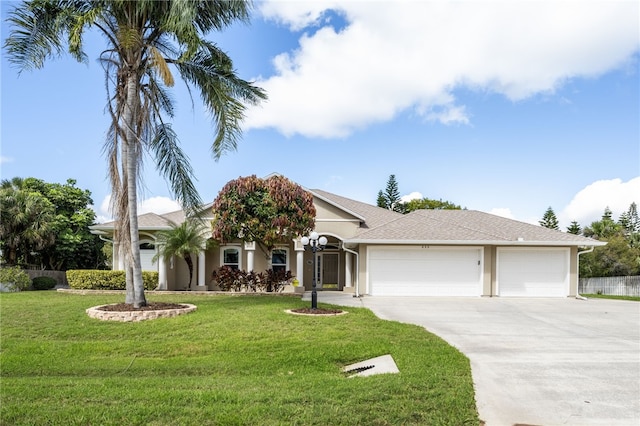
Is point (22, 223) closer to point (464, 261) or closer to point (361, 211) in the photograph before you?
point (361, 211)

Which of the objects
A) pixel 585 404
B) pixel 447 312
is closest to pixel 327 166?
pixel 447 312

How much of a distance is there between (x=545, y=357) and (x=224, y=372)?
5246mm

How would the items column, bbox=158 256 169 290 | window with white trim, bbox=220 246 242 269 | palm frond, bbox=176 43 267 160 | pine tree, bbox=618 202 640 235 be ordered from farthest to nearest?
pine tree, bbox=618 202 640 235
window with white trim, bbox=220 246 242 269
column, bbox=158 256 169 290
palm frond, bbox=176 43 267 160

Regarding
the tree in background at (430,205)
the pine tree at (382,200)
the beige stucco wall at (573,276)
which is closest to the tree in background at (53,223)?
the beige stucco wall at (573,276)

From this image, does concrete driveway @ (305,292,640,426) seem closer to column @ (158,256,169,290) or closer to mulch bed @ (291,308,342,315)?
mulch bed @ (291,308,342,315)

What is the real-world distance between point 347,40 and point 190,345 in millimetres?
10222

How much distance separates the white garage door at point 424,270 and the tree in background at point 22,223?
17.5 m

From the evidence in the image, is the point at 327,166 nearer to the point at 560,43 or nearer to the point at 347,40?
the point at 347,40

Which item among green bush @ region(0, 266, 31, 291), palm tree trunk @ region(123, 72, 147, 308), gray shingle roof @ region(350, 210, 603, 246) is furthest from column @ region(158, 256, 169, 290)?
gray shingle roof @ region(350, 210, 603, 246)

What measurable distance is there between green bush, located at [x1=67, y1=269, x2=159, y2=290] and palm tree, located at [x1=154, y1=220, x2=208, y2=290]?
1.25 m

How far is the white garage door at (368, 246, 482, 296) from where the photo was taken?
59.5 ft

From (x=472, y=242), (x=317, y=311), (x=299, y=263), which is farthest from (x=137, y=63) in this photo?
(x=472, y=242)

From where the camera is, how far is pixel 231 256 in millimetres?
20938

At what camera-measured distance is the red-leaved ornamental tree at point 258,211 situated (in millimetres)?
15633
